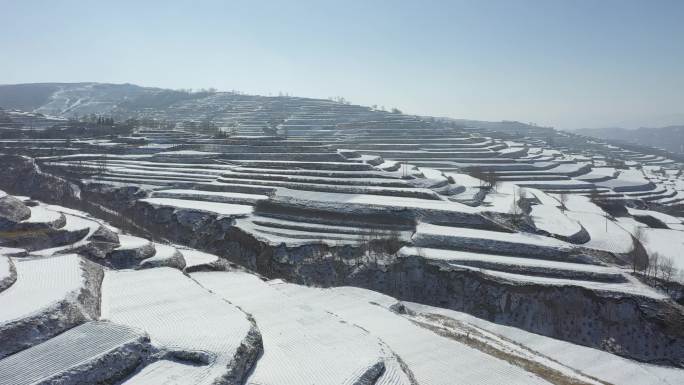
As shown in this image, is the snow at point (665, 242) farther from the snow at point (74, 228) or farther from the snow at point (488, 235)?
the snow at point (74, 228)

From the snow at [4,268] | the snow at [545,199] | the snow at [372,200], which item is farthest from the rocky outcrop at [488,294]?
the snow at [545,199]

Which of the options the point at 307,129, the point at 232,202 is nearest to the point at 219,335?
the point at 232,202

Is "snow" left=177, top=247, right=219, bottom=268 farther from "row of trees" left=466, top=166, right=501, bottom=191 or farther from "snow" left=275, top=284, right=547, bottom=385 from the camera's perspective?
"row of trees" left=466, top=166, right=501, bottom=191

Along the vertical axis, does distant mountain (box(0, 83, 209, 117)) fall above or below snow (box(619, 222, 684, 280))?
above

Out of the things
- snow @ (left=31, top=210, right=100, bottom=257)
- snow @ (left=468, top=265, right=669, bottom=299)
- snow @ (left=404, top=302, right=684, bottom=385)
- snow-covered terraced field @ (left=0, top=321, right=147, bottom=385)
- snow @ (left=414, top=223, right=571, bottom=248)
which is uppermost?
snow-covered terraced field @ (left=0, top=321, right=147, bottom=385)

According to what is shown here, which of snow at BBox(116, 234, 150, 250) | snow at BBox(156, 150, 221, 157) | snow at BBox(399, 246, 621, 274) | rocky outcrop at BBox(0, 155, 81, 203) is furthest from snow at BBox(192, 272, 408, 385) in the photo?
snow at BBox(156, 150, 221, 157)
